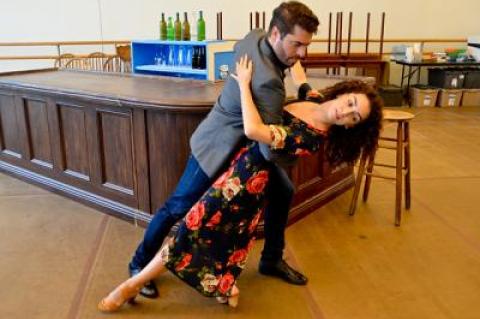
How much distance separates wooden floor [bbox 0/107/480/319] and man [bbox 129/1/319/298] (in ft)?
0.51

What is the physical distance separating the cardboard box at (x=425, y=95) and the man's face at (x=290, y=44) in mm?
5868

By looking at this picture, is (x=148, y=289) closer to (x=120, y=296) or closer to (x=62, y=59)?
(x=120, y=296)

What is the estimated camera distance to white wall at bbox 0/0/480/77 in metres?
7.04

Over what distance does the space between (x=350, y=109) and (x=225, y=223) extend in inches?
27.0

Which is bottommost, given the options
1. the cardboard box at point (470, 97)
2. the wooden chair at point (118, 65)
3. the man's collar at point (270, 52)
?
the cardboard box at point (470, 97)

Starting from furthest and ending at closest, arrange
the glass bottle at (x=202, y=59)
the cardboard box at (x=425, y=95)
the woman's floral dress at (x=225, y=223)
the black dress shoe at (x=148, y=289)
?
the cardboard box at (x=425, y=95) < the glass bottle at (x=202, y=59) < the black dress shoe at (x=148, y=289) < the woman's floral dress at (x=225, y=223)

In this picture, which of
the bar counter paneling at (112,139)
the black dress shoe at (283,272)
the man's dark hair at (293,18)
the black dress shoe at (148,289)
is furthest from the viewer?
the bar counter paneling at (112,139)

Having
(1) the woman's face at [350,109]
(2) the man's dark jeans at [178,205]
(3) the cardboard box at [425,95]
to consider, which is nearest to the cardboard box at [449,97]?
(3) the cardboard box at [425,95]

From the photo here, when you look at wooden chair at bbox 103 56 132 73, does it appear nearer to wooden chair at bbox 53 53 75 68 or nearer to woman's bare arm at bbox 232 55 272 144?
wooden chair at bbox 53 53 75 68

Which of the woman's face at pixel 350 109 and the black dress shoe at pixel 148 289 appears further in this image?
the black dress shoe at pixel 148 289

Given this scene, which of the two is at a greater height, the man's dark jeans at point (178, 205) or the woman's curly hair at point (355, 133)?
the woman's curly hair at point (355, 133)

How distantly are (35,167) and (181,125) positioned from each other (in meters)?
1.62

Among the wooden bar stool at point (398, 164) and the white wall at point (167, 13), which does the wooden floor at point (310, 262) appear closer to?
the wooden bar stool at point (398, 164)

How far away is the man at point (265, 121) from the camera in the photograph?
1630 mm
